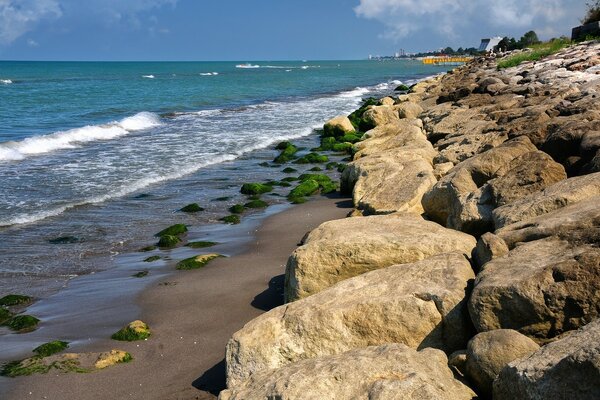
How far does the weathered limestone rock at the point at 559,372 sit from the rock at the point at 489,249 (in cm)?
180

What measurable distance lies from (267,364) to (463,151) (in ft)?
24.6

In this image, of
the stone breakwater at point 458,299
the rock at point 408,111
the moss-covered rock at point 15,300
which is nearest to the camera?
the stone breakwater at point 458,299

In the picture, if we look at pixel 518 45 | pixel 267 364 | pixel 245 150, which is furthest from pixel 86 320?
pixel 518 45

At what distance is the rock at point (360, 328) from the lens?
207 inches

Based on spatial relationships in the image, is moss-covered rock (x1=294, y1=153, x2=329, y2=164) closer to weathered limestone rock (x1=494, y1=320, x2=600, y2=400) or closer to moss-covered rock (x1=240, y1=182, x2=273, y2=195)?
moss-covered rock (x1=240, y1=182, x2=273, y2=195)

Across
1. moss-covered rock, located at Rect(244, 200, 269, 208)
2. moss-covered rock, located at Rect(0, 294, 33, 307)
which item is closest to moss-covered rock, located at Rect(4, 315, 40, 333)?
moss-covered rock, located at Rect(0, 294, 33, 307)

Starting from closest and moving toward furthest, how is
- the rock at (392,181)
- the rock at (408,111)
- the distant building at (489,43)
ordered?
the rock at (392,181)
the rock at (408,111)
the distant building at (489,43)

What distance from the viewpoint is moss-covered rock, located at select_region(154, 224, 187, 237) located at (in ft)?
37.5

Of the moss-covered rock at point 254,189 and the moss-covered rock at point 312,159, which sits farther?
the moss-covered rock at point 312,159

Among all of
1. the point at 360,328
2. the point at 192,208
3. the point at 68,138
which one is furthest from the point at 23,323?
the point at 68,138

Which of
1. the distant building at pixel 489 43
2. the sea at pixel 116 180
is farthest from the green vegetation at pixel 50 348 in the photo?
the distant building at pixel 489 43

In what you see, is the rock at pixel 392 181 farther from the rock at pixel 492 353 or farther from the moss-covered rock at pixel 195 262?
the rock at pixel 492 353

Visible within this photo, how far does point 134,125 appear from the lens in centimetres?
2988

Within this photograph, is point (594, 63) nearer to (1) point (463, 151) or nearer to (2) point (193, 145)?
(1) point (463, 151)
